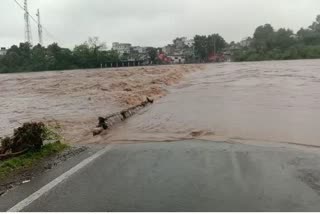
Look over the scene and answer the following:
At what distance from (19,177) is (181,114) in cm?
803

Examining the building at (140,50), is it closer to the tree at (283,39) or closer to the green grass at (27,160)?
the tree at (283,39)

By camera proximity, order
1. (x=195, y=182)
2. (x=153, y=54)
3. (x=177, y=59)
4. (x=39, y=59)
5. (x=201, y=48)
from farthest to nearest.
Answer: (x=201, y=48) < (x=177, y=59) < (x=153, y=54) < (x=39, y=59) < (x=195, y=182)

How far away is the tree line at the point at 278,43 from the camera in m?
98.0

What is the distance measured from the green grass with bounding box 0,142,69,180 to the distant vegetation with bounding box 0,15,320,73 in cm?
8735

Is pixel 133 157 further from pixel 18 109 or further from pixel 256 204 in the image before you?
pixel 18 109

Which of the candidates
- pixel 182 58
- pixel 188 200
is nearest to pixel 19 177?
pixel 188 200

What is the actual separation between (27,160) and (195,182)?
3.16 meters

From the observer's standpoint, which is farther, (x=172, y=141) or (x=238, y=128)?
(x=238, y=128)

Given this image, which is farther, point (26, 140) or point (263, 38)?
point (263, 38)

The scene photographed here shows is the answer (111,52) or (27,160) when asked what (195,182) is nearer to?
(27,160)

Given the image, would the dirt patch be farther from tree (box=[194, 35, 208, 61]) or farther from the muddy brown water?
tree (box=[194, 35, 208, 61])

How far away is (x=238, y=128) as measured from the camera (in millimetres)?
10820

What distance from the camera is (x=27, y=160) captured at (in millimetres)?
7410

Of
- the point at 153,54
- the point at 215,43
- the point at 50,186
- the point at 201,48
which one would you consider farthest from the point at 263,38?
the point at 50,186
